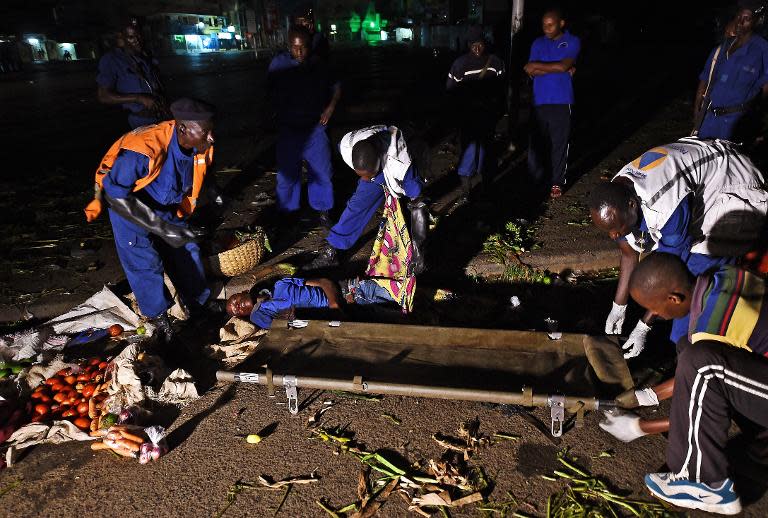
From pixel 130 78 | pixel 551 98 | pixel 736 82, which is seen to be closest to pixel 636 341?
pixel 736 82

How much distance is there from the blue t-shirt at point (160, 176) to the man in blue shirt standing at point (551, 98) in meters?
3.86

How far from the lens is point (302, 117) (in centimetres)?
536

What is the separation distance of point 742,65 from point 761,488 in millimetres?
3685

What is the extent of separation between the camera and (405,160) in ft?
12.9

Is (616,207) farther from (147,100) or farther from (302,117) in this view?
(147,100)

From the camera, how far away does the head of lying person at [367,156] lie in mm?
3783

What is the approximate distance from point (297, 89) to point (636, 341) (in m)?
3.90

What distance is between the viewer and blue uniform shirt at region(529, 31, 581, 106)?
5488 millimetres

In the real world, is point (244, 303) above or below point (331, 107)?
below

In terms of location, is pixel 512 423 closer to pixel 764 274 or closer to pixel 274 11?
pixel 764 274

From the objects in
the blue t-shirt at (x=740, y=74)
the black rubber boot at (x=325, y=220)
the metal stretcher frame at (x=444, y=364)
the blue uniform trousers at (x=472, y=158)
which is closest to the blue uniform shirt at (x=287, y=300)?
the metal stretcher frame at (x=444, y=364)

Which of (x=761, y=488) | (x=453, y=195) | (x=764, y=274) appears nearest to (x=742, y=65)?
(x=764, y=274)

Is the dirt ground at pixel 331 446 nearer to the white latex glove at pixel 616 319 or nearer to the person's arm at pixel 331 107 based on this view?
the white latex glove at pixel 616 319

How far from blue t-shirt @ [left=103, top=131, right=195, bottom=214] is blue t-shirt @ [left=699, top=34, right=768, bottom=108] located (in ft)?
15.3
